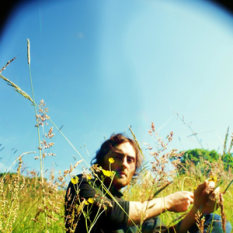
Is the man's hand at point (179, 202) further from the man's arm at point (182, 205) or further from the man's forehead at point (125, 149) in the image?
the man's forehead at point (125, 149)

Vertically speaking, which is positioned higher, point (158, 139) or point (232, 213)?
point (158, 139)

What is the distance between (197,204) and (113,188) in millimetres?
1260

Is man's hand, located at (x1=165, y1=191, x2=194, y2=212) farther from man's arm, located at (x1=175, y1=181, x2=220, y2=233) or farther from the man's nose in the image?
the man's nose

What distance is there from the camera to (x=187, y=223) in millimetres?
1423

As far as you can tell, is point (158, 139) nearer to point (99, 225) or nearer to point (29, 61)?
point (29, 61)

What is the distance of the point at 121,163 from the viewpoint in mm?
2260

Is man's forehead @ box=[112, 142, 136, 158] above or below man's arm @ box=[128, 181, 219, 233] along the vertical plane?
above

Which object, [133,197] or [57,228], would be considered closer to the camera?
[57,228]

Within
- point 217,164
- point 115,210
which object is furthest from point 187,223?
point 217,164

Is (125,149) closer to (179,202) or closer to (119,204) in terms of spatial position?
(179,202)

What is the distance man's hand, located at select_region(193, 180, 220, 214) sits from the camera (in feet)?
3.27

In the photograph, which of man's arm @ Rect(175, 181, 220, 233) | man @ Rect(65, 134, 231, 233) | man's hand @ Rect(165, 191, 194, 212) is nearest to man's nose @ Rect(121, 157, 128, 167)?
man @ Rect(65, 134, 231, 233)

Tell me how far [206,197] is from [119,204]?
1.61ft

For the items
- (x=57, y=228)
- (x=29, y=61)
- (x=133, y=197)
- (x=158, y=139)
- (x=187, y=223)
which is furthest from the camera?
(x=133, y=197)
